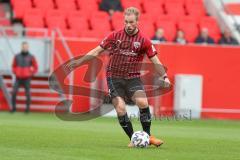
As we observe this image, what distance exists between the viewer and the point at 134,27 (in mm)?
12578

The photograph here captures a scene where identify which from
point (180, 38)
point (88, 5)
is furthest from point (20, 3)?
point (180, 38)

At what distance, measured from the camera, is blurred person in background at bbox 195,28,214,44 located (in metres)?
27.3

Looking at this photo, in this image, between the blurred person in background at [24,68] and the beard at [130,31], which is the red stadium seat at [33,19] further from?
the beard at [130,31]

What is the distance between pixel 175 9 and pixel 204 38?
259 cm

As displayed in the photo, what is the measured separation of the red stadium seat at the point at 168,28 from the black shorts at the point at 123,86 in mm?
15605

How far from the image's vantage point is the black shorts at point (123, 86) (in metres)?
12.8

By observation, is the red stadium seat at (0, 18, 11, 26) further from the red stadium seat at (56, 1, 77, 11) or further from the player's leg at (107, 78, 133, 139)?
the player's leg at (107, 78, 133, 139)

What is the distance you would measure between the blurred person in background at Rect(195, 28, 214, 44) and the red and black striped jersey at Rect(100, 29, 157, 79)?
14.6 metres

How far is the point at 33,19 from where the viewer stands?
2658 centimetres

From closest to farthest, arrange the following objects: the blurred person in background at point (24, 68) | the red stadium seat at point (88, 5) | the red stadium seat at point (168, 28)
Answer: the blurred person in background at point (24, 68) → the red stadium seat at point (88, 5) → the red stadium seat at point (168, 28)

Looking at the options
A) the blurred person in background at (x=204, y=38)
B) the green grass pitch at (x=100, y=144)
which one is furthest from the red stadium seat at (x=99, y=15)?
the green grass pitch at (x=100, y=144)

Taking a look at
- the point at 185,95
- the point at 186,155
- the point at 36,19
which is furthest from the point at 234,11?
the point at 186,155

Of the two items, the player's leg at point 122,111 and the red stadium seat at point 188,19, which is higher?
the player's leg at point 122,111

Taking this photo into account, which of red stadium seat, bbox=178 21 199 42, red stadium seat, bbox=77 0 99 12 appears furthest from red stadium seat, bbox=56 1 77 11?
red stadium seat, bbox=178 21 199 42
